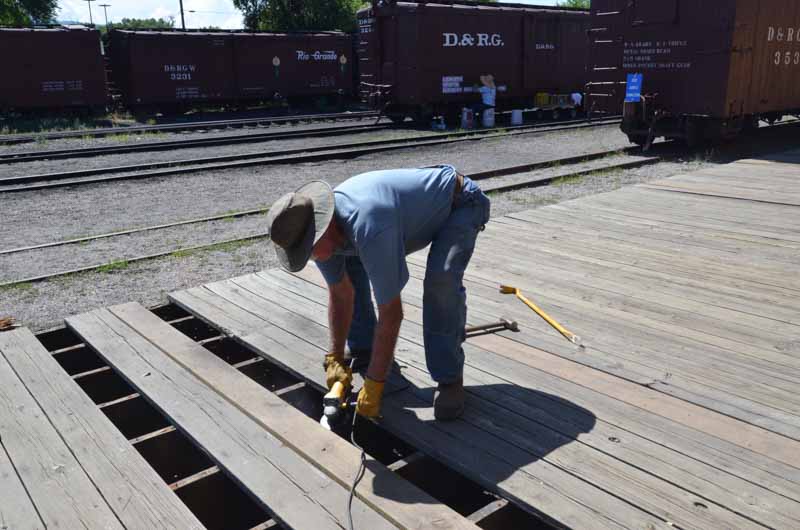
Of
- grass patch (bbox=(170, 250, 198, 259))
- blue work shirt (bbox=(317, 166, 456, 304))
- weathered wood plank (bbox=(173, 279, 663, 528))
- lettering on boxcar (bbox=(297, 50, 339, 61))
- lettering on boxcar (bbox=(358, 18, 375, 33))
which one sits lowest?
grass patch (bbox=(170, 250, 198, 259))

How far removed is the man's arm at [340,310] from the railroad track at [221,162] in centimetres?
1079

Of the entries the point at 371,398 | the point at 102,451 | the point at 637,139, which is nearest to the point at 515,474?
the point at 371,398

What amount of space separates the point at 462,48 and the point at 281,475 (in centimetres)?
2199

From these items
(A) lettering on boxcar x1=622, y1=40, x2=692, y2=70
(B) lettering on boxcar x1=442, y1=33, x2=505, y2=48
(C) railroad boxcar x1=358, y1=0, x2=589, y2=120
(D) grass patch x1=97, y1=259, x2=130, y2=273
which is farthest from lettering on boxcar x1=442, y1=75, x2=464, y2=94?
(D) grass patch x1=97, y1=259, x2=130, y2=273

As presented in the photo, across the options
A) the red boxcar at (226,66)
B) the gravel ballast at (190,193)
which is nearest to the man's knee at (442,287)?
the gravel ballast at (190,193)

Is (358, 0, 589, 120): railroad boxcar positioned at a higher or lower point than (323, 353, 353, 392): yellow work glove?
higher

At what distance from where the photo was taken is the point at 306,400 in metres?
4.21

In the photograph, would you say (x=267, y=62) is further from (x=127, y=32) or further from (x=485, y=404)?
(x=485, y=404)

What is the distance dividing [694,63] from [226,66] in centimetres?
2098

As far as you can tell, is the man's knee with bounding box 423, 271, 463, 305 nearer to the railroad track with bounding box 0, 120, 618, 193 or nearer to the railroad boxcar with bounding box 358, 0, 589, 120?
the railroad track with bounding box 0, 120, 618, 193

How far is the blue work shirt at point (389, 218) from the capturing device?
305 cm

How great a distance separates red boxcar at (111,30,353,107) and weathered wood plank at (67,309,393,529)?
25957 millimetres

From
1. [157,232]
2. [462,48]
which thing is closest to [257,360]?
[157,232]

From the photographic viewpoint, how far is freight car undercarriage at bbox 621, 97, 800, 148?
14.7 metres
